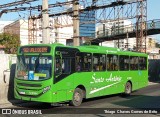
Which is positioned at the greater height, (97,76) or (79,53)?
(79,53)

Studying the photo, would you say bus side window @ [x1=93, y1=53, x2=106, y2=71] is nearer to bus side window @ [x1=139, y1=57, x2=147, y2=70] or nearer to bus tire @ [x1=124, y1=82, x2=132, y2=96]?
bus tire @ [x1=124, y1=82, x2=132, y2=96]

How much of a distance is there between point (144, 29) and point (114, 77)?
26.5 meters

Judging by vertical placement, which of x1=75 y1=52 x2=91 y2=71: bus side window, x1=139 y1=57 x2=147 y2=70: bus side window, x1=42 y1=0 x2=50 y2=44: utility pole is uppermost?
x1=42 y1=0 x2=50 y2=44: utility pole

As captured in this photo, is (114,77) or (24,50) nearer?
(24,50)

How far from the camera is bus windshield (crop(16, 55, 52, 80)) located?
44.8ft

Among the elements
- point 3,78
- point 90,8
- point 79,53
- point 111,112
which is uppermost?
point 90,8

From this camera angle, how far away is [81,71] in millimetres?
15523

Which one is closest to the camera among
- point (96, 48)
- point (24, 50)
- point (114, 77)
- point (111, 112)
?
point (111, 112)

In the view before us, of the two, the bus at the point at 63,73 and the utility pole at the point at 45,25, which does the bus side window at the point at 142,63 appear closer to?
the bus at the point at 63,73

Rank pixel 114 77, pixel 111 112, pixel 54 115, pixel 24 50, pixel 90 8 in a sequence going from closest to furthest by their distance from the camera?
pixel 54 115, pixel 111 112, pixel 24 50, pixel 114 77, pixel 90 8

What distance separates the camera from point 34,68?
45.6 ft

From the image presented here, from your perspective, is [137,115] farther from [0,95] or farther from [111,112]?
[0,95]

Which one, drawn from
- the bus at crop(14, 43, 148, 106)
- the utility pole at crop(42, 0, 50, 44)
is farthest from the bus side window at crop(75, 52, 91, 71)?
the utility pole at crop(42, 0, 50, 44)

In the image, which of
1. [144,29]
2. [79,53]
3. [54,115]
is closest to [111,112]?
[54,115]
